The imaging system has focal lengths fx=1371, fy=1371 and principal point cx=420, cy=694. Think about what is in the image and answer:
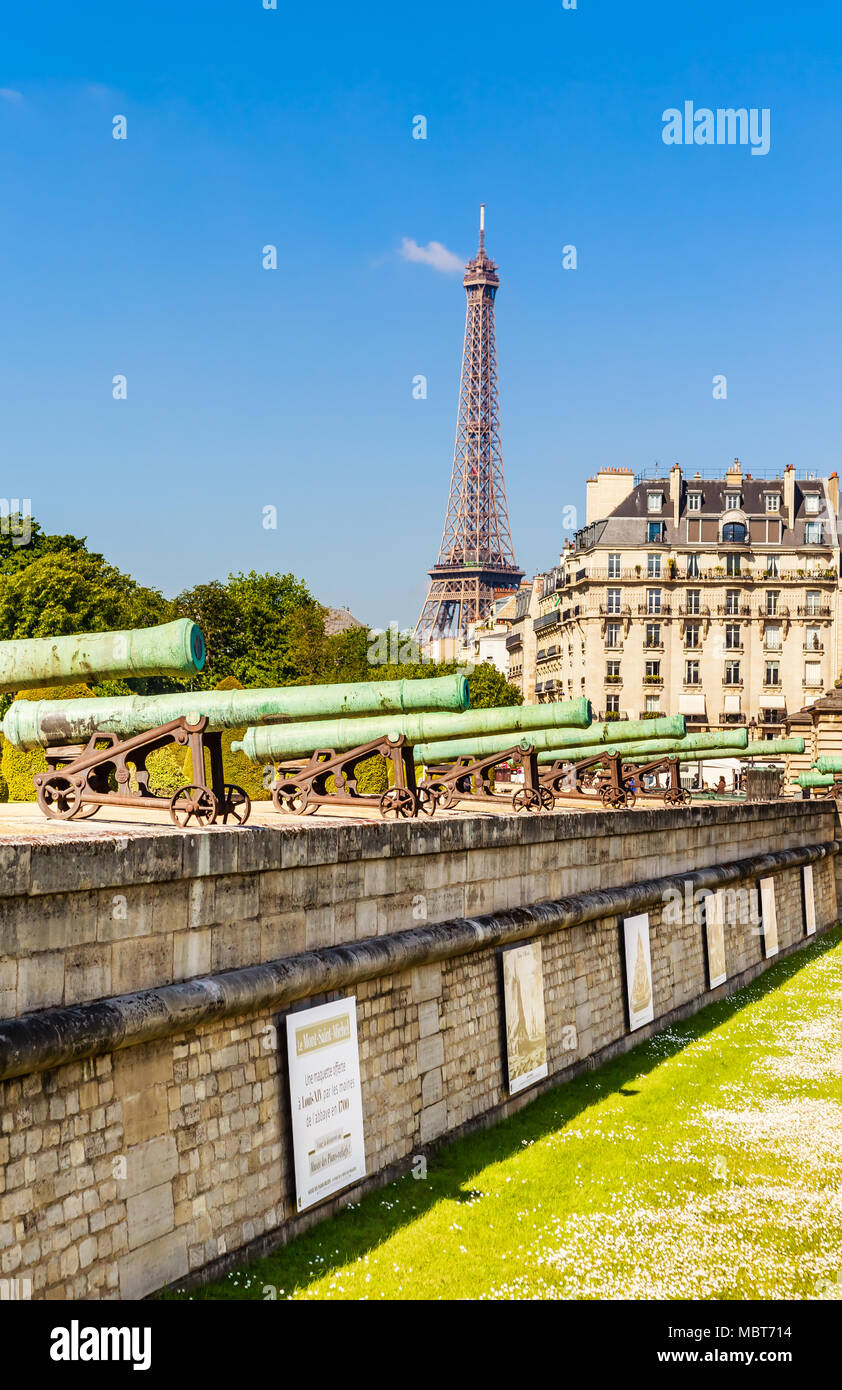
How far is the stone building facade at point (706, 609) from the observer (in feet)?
248

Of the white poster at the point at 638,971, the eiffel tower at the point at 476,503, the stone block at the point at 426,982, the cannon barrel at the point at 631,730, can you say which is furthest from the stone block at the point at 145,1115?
the eiffel tower at the point at 476,503

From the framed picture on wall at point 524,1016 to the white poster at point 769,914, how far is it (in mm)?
12762

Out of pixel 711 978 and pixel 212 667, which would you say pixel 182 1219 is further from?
pixel 212 667

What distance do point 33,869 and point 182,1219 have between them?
264cm

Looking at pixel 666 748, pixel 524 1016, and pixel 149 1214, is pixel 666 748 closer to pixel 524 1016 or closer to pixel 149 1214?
pixel 524 1016

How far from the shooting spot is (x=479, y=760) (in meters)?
23.7

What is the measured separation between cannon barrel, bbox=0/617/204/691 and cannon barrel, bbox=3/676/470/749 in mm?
993

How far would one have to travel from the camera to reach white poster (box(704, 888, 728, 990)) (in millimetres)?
21641

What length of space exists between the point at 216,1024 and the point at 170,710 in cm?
364

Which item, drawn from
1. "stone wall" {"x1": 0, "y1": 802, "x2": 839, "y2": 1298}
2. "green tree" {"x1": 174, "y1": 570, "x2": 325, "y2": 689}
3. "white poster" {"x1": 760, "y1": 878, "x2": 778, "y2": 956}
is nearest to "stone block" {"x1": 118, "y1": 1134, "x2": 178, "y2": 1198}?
"stone wall" {"x1": 0, "y1": 802, "x2": 839, "y2": 1298}

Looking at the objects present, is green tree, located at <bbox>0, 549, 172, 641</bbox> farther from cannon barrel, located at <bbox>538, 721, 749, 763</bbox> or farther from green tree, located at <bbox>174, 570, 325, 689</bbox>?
cannon barrel, located at <bbox>538, 721, 749, 763</bbox>

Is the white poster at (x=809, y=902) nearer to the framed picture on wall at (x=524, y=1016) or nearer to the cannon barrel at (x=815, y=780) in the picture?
the cannon barrel at (x=815, y=780)

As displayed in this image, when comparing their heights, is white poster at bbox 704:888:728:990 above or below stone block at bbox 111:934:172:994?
below

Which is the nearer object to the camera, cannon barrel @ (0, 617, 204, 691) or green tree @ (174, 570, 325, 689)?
cannon barrel @ (0, 617, 204, 691)
